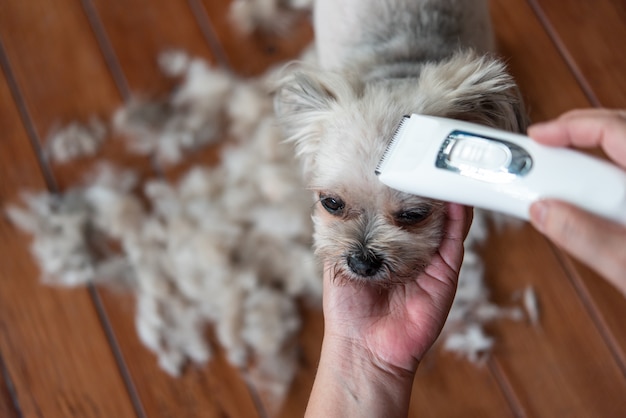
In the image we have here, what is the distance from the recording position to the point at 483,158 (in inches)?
27.8

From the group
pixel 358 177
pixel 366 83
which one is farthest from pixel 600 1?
pixel 358 177

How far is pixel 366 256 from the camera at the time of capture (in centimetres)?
99

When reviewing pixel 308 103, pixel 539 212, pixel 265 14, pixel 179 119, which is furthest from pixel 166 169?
pixel 539 212

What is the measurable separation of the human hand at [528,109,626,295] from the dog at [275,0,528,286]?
0.87ft

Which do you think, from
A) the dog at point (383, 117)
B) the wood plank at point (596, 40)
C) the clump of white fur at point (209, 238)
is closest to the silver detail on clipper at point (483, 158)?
the dog at point (383, 117)

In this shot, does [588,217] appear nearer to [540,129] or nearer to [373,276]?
[540,129]

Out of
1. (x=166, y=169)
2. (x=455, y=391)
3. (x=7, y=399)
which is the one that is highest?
(x=166, y=169)

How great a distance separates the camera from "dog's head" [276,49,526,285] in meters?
0.95

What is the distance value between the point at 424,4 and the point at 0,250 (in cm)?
132

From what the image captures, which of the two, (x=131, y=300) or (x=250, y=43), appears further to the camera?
(x=250, y=43)

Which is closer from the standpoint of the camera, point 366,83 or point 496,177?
point 496,177

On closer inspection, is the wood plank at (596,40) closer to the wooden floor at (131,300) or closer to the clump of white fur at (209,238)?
the wooden floor at (131,300)

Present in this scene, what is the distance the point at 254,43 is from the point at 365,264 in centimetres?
96

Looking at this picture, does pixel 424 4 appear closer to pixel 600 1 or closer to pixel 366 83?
pixel 366 83
